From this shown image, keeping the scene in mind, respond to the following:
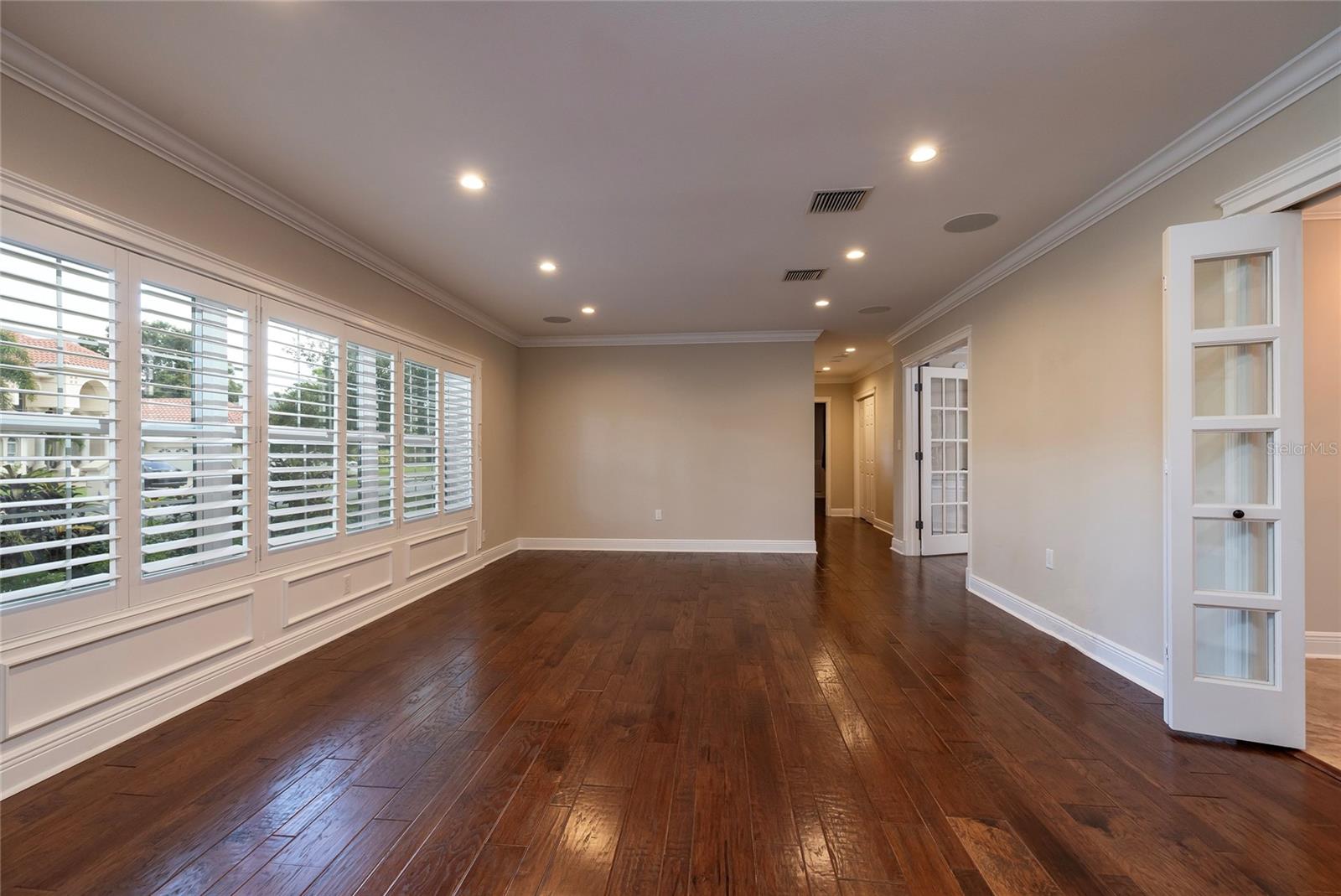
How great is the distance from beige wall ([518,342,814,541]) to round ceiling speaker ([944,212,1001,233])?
9.24 ft

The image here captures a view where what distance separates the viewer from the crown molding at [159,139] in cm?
184

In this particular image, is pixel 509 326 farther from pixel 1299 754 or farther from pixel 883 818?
pixel 1299 754

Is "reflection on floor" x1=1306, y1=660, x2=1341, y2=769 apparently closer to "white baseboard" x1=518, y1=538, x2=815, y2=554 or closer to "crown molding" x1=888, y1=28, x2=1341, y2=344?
"crown molding" x1=888, y1=28, x2=1341, y2=344

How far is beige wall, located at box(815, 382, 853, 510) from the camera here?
9.50 metres

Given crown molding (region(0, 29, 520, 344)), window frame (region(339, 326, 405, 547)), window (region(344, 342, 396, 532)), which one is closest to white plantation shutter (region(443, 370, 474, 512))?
window frame (region(339, 326, 405, 547))

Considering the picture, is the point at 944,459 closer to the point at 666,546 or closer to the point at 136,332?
the point at 666,546

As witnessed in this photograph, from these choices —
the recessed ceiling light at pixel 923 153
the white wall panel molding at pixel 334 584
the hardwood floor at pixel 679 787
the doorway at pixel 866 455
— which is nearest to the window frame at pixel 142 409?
the white wall panel molding at pixel 334 584

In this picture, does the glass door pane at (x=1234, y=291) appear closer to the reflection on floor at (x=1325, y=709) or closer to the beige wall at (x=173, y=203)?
the reflection on floor at (x=1325, y=709)

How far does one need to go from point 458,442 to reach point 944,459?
5313 millimetres

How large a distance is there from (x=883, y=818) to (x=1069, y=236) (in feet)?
11.2

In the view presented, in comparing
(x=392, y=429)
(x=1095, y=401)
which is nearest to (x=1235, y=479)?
(x=1095, y=401)

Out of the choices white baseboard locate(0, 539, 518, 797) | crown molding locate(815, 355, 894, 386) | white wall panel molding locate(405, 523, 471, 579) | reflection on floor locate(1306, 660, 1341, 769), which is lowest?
reflection on floor locate(1306, 660, 1341, 769)

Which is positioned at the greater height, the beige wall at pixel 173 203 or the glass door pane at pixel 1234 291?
the beige wall at pixel 173 203

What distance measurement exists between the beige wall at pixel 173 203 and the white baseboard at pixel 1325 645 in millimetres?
6304
